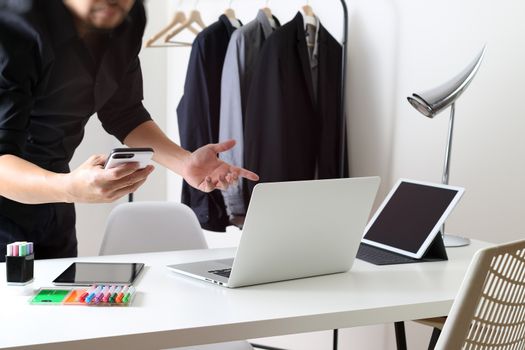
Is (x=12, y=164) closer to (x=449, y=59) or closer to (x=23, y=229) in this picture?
(x=23, y=229)

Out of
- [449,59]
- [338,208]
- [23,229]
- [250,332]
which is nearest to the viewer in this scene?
[250,332]

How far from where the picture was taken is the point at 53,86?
6.72 ft

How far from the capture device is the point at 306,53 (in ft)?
8.96

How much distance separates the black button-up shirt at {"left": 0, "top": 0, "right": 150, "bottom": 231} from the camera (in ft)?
6.13

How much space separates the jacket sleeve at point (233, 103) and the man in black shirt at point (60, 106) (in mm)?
460

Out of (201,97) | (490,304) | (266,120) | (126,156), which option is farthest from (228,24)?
(490,304)

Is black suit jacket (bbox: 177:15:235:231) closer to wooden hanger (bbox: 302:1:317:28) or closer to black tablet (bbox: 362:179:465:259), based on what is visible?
wooden hanger (bbox: 302:1:317:28)

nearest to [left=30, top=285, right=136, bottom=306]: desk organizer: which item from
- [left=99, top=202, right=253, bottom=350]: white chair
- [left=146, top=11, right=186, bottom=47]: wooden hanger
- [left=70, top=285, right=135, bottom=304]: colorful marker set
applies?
[left=70, top=285, right=135, bottom=304]: colorful marker set

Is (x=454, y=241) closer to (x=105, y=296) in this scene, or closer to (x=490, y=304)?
(x=490, y=304)

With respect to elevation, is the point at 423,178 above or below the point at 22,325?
above

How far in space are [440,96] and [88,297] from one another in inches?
46.9

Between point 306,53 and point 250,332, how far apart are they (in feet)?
5.51

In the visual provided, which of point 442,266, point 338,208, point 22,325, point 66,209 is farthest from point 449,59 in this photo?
point 22,325

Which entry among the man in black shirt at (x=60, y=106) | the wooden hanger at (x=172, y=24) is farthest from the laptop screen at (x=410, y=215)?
the wooden hanger at (x=172, y=24)
